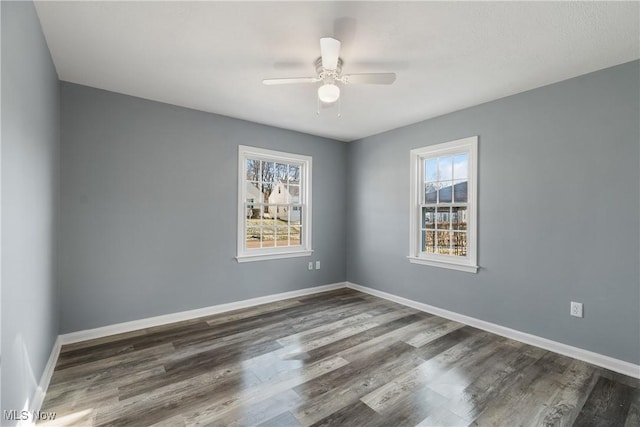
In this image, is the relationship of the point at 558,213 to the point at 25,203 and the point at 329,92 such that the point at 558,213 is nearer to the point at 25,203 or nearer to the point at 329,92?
the point at 329,92

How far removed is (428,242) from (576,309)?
1.67 metres

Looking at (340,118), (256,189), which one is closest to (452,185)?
(340,118)

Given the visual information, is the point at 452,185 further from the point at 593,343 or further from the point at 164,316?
the point at 164,316

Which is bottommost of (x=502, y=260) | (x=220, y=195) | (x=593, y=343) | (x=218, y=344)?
(x=218, y=344)

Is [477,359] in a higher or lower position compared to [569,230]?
lower

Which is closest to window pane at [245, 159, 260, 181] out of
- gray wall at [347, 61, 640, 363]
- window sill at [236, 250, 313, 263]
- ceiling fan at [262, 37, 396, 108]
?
window sill at [236, 250, 313, 263]

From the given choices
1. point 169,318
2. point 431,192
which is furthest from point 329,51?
point 169,318

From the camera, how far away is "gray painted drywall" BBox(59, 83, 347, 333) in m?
2.90

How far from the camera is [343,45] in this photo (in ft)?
7.16

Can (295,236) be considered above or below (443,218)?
below

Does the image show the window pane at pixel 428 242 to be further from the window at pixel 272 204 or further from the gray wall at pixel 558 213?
the window at pixel 272 204

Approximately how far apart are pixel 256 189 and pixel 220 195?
565 mm

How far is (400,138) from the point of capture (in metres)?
4.25

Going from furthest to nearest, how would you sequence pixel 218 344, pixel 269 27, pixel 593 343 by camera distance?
pixel 218 344, pixel 593 343, pixel 269 27
